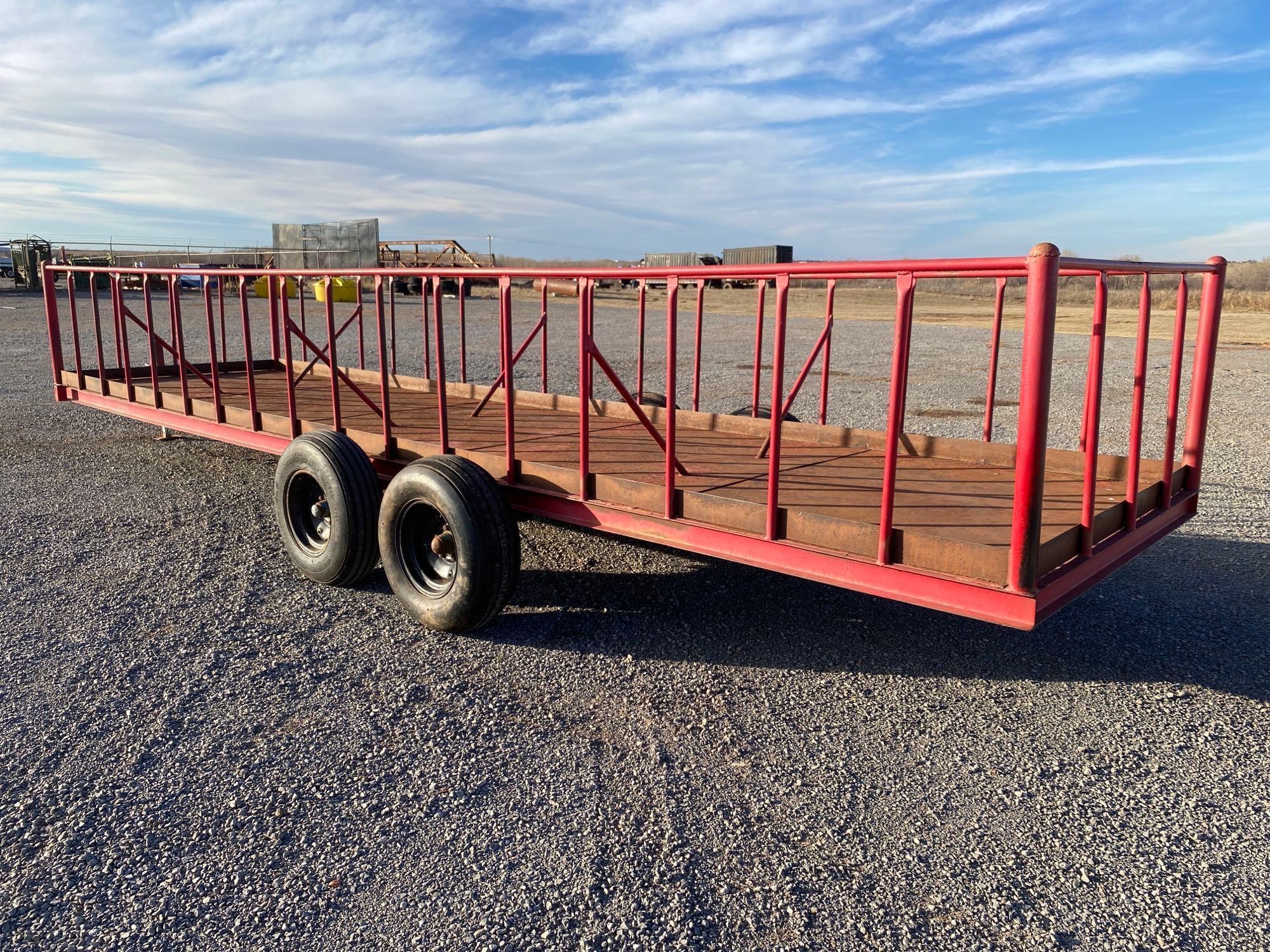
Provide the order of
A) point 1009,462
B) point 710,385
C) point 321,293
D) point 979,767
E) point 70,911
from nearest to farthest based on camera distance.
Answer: point 70,911, point 979,767, point 1009,462, point 710,385, point 321,293

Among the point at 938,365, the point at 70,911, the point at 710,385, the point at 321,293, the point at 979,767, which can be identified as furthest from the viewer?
the point at 321,293

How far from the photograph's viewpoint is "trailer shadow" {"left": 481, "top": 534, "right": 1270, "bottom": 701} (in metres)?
4.32

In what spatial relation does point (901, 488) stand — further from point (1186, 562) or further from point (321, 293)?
point (321, 293)

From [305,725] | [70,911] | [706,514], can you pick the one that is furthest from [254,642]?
[706,514]

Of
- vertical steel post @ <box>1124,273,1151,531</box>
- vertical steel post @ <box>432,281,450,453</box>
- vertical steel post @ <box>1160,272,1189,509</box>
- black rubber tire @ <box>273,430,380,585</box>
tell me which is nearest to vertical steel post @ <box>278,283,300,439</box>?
black rubber tire @ <box>273,430,380,585</box>

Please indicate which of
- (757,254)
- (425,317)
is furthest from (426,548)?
(757,254)

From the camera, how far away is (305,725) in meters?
3.66

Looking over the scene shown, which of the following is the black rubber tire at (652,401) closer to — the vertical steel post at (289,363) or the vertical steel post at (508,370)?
the vertical steel post at (508,370)

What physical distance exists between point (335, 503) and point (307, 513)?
2.15 ft

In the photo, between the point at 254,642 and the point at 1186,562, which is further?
the point at 1186,562

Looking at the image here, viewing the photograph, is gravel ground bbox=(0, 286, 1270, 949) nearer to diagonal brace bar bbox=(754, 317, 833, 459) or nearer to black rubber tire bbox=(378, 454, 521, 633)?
black rubber tire bbox=(378, 454, 521, 633)

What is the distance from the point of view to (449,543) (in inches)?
183

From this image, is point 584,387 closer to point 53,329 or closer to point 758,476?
point 758,476

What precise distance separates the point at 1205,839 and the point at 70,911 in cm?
346
